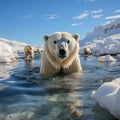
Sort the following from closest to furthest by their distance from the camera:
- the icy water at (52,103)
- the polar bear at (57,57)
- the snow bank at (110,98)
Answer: the snow bank at (110,98)
the icy water at (52,103)
the polar bear at (57,57)

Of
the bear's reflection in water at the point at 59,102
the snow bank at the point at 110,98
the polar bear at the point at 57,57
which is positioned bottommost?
the bear's reflection in water at the point at 59,102

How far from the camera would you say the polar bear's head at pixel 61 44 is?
899cm

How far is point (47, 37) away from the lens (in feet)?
33.7

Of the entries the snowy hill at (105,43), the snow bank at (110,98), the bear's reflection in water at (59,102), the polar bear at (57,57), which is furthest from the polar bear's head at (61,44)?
the snowy hill at (105,43)

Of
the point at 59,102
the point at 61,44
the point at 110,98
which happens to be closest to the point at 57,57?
the point at 61,44

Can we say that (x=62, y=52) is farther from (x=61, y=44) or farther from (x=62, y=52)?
(x=61, y=44)

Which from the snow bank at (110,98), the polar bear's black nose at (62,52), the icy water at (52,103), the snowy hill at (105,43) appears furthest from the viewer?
the snowy hill at (105,43)

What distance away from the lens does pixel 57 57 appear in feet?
31.6

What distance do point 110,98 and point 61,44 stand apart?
475 centimetres

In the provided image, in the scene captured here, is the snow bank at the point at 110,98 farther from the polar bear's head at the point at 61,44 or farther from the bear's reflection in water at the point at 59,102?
the polar bear's head at the point at 61,44

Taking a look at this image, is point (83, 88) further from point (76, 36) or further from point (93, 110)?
point (76, 36)

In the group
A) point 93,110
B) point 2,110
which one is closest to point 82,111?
point 93,110

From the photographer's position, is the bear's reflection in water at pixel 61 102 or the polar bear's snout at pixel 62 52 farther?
the polar bear's snout at pixel 62 52

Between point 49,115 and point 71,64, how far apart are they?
5.55 m
